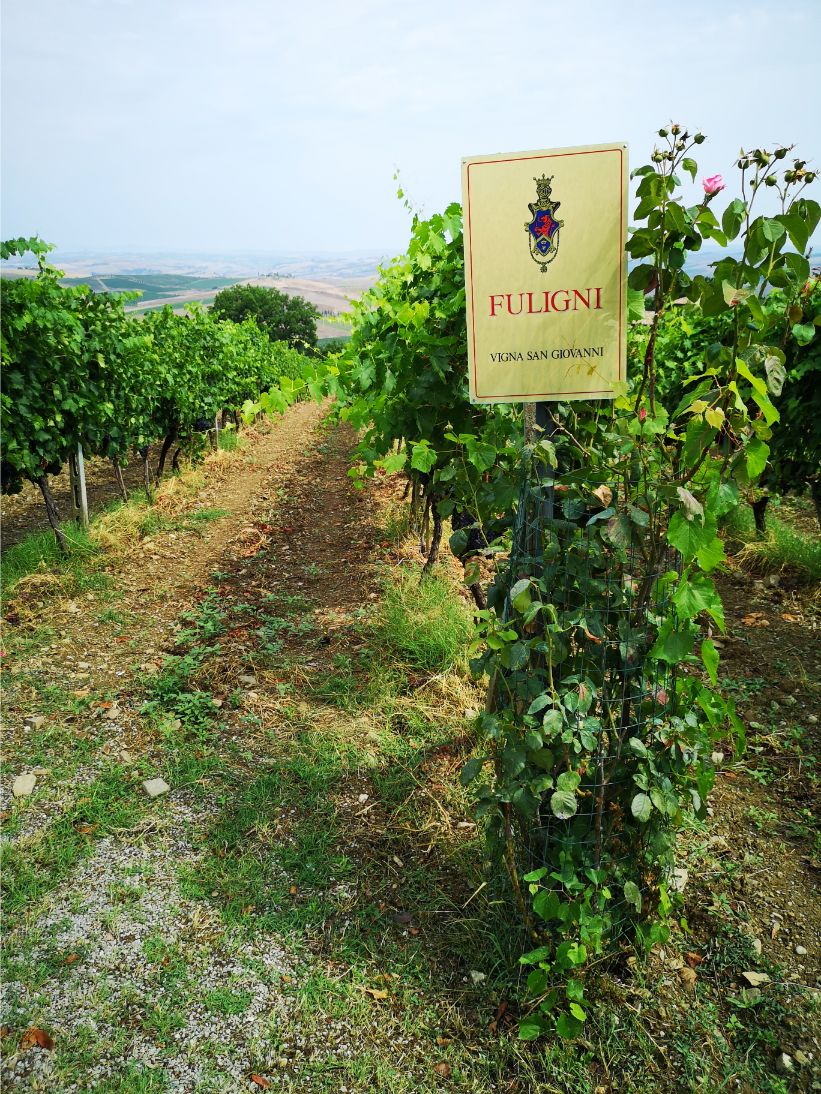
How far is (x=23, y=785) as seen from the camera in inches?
131

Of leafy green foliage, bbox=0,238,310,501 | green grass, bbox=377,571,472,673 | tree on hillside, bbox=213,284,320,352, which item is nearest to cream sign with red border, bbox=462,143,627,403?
leafy green foliage, bbox=0,238,310,501

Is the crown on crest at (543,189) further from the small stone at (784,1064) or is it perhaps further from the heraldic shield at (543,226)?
the small stone at (784,1064)

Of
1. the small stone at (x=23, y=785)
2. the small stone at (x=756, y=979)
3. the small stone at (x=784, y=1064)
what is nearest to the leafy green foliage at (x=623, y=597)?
the small stone at (x=756, y=979)

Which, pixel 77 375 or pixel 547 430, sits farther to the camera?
pixel 77 375

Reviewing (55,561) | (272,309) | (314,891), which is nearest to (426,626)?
(314,891)

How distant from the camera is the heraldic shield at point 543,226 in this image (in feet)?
6.12

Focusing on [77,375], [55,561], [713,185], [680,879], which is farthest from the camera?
[77,375]

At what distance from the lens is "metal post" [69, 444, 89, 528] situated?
22.9ft

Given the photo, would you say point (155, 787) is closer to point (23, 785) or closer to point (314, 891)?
point (23, 785)

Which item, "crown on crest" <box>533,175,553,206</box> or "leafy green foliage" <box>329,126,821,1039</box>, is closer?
"leafy green foliage" <box>329,126,821,1039</box>

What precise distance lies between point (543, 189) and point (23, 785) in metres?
3.33

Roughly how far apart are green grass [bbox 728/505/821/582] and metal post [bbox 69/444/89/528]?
19.8 ft

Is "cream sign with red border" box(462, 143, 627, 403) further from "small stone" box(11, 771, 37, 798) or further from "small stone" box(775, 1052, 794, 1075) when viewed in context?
"small stone" box(11, 771, 37, 798)

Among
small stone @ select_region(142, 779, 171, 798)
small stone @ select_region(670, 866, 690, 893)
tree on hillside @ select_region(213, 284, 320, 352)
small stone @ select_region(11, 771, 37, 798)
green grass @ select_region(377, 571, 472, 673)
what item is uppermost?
tree on hillside @ select_region(213, 284, 320, 352)
